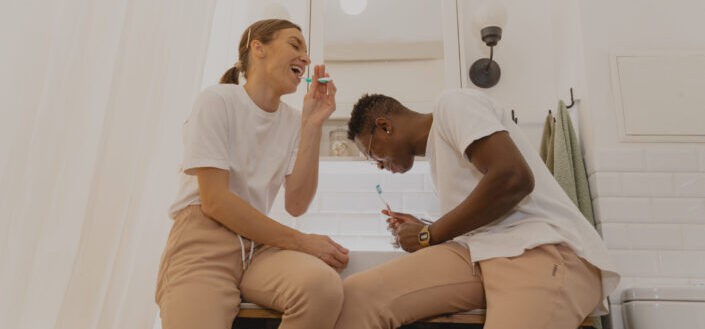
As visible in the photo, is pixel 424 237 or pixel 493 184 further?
pixel 424 237

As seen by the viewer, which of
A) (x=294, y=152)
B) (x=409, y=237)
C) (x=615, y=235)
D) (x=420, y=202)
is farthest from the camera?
(x=420, y=202)

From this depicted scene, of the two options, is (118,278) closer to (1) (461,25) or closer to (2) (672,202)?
(1) (461,25)

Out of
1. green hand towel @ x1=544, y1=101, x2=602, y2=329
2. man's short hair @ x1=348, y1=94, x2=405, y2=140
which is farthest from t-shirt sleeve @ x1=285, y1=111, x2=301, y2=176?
green hand towel @ x1=544, y1=101, x2=602, y2=329

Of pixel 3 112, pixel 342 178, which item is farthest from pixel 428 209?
pixel 3 112

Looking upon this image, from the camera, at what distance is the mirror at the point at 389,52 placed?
202cm

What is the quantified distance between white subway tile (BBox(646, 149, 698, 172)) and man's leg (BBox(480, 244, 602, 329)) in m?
0.92

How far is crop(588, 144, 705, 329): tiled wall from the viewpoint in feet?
5.73

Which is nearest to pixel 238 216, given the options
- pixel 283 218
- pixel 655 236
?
pixel 283 218

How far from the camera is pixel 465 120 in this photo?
3.67 ft

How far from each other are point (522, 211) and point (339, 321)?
0.41m

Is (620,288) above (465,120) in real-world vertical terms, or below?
below

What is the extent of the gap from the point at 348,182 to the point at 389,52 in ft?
1.56

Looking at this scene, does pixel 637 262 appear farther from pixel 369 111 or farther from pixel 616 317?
pixel 369 111

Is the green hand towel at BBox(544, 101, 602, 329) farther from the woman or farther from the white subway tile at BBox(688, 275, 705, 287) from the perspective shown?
the woman
